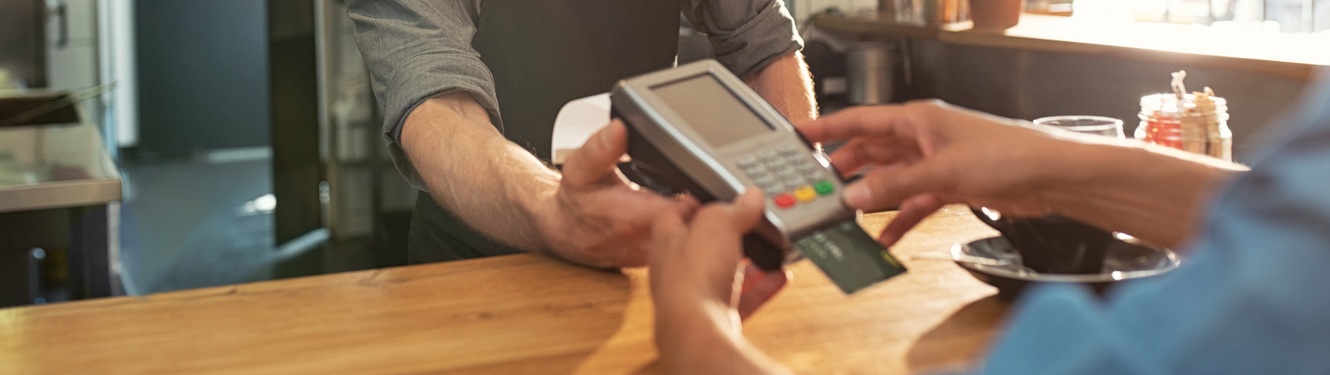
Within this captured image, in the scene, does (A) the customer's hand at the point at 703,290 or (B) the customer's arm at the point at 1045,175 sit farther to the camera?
(B) the customer's arm at the point at 1045,175

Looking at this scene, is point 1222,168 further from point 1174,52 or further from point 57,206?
point 57,206

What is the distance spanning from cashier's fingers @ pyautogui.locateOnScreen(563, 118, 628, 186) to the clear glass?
36 cm

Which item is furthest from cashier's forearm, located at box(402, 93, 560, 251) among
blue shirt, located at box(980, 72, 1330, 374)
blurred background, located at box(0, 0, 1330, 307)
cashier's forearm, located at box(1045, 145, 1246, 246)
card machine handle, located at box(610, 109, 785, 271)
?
blurred background, located at box(0, 0, 1330, 307)

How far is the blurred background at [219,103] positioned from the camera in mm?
1661

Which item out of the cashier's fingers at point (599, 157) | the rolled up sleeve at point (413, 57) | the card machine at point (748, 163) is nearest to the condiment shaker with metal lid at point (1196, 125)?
the card machine at point (748, 163)

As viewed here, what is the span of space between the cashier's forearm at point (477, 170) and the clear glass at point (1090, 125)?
16.3 inches

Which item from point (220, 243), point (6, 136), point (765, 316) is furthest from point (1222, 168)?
point (220, 243)

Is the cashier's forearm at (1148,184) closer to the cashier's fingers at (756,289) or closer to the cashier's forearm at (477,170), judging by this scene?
the cashier's fingers at (756,289)

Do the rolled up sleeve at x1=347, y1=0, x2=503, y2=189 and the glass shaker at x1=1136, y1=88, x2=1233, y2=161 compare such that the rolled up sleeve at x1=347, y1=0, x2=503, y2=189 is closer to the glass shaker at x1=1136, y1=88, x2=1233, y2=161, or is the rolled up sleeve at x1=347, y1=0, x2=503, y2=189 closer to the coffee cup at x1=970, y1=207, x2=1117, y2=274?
the coffee cup at x1=970, y1=207, x2=1117, y2=274

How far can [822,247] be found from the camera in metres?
0.55

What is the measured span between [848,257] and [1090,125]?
40 centimetres

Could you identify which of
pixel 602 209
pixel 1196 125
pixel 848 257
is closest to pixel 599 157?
pixel 602 209

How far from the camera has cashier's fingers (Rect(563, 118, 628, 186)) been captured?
24.4 inches

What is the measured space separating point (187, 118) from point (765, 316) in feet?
14.5
